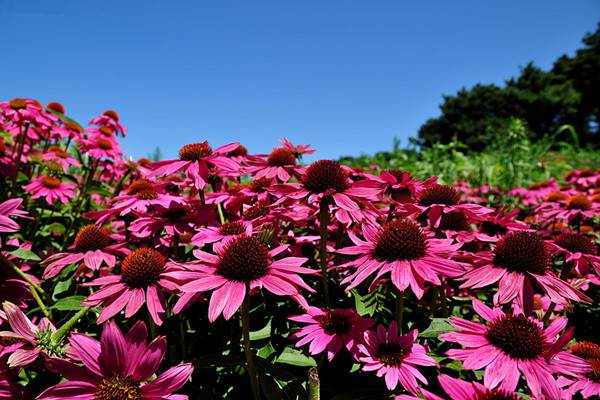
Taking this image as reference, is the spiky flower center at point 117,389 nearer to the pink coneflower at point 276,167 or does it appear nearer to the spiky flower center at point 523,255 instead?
the pink coneflower at point 276,167

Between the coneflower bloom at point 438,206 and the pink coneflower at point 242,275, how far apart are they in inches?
20.7

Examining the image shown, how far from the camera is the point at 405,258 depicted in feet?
3.62

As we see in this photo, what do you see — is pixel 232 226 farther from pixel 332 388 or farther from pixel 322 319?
pixel 332 388

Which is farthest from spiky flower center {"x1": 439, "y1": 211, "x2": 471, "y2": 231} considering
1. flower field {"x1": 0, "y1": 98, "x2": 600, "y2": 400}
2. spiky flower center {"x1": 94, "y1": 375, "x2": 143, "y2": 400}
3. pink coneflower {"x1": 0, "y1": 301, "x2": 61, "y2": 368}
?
pink coneflower {"x1": 0, "y1": 301, "x2": 61, "y2": 368}

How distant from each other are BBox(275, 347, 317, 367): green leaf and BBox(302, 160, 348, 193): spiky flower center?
522mm

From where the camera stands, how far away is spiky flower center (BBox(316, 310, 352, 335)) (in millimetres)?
1131

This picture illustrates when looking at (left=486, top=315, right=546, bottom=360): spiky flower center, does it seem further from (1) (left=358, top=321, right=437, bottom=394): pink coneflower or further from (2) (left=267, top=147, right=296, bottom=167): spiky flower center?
(2) (left=267, top=147, right=296, bottom=167): spiky flower center

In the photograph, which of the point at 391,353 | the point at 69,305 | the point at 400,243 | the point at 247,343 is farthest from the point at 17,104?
the point at 391,353

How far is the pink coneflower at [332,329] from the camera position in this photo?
108 centimetres

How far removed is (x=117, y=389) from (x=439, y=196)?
120cm

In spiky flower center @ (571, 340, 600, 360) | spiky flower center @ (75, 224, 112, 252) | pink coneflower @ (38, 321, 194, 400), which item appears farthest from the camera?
spiky flower center @ (75, 224, 112, 252)

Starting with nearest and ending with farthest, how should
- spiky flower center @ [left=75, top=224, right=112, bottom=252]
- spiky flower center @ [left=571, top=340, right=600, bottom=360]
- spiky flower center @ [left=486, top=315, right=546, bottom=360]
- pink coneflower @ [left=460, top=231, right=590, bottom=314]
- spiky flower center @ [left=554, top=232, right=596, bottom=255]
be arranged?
spiky flower center @ [left=486, top=315, right=546, bottom=360], pink coneflower @ [left=460, top=231, right=590, bottom=314], spiky flower center @ [left=571, top=340, right=600, bottom=360], spiky flower center @ [left=75, top=224, right=112, bottom=252], spiky flower center @ [left=554, top=232, right=596, bottom=255]

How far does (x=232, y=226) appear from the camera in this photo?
4.41 ft

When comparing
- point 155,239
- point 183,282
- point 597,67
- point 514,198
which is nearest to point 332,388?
point 183,282
